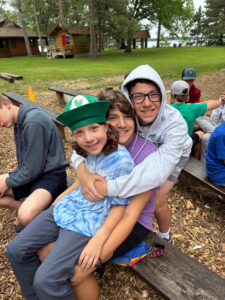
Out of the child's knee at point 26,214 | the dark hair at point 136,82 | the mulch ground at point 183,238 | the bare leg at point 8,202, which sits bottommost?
the mulch ground at point 183,238

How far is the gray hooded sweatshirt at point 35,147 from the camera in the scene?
88.0 inches

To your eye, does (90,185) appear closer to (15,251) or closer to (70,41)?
(15,251)

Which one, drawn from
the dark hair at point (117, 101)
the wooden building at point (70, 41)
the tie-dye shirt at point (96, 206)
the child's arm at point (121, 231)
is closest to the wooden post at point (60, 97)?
the dark hair at point (117, 101)

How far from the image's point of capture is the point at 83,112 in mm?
1476

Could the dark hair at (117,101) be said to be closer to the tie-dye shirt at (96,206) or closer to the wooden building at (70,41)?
the tie-dye shirt at (96,206)

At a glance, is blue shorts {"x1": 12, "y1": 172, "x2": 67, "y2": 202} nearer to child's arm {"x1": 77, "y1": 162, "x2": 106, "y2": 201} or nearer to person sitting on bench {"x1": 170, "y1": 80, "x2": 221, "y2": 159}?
child's arm {"x1": 77, "y1": 162, "x2": 106, "y2": 201}

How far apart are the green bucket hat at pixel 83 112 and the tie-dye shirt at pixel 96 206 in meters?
0.30

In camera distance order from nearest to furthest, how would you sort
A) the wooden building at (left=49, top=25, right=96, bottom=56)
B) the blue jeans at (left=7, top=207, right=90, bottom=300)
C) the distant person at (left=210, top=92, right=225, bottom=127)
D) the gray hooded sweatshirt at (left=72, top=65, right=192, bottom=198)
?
the blue jeans at (left=7, top=207, right=90, bottom=300) < the gray hooded sweatshirt at (left=72, top=65, right=192, bottom=198) < the distant person at (left=210, top=92, right=225, bottom=127) < the wooden building at (left=49, top=25, right=96, bottom=56)

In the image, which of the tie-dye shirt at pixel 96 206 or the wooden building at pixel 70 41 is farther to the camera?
the wooden building at pixel 70 41

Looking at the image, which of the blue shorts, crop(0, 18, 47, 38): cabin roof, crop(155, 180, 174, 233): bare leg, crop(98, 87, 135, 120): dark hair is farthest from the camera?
crop(0, 18, 47, 38): cabin roof

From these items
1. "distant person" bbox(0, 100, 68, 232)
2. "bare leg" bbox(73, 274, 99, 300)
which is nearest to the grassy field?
"distant person" bbox(0, 100, 68, 232)

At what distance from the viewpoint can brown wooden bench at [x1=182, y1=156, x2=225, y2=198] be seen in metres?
2.57

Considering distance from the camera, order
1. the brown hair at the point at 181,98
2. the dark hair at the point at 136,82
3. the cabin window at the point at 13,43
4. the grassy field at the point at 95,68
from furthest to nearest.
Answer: the cabin window at the point at 13,43
the grassy field at the point at 95,68
the brown hair at the point at 181,98
the dark hair at the point at 136,82

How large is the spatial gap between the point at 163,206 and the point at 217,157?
2.88ft
